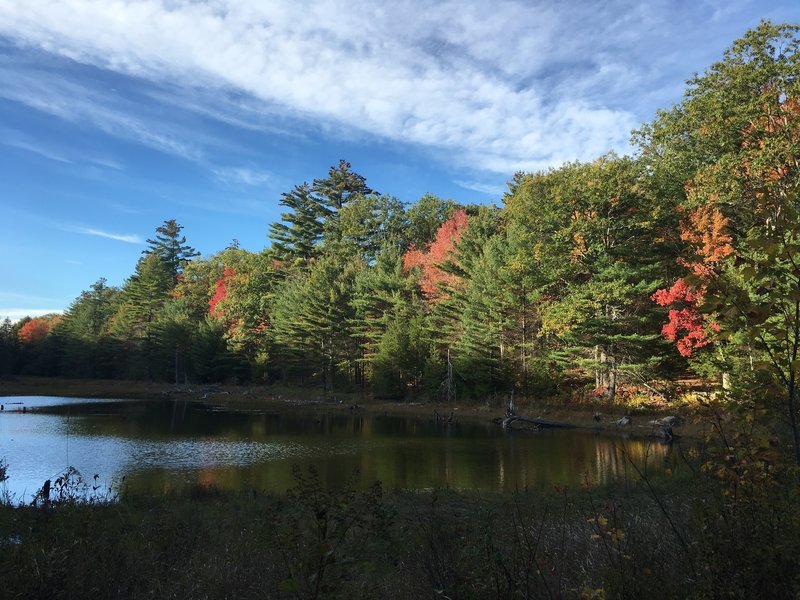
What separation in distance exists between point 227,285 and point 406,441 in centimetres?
4715

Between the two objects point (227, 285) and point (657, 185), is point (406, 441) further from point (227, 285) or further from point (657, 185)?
point (227, 285)

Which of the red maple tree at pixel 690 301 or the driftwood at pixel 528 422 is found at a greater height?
the red maple tree at pixel 690 301

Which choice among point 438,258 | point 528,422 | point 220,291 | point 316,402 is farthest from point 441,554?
point 220,291

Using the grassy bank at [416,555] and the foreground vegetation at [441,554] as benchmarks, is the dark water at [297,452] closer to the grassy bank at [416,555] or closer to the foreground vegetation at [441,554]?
the foreground vegetation at [441,554]

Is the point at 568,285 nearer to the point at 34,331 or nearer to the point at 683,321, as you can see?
the point at 683,321

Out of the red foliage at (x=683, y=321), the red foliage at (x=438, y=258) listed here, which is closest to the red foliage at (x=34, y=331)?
the red foliage at (x=438, y=258)

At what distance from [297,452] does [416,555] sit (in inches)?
658

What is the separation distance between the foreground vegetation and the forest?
66 cm

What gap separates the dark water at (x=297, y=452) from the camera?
15766mm

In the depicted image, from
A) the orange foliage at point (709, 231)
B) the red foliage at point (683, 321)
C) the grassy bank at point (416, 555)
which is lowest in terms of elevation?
the grassy bank at point (416, 555)

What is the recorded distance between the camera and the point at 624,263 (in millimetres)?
29484

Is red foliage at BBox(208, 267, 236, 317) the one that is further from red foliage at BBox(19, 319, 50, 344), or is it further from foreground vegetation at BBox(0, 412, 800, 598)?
foreground vegetation at BBox(0, 412, 800, 598)

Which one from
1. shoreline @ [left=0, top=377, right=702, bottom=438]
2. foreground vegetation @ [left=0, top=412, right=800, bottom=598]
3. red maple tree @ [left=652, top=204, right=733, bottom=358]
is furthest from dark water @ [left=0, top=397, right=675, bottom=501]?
red maple tree @ [left=652, top=204, right=733, bottom=358]

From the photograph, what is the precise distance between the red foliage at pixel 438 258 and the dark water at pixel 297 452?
13.3 metres
